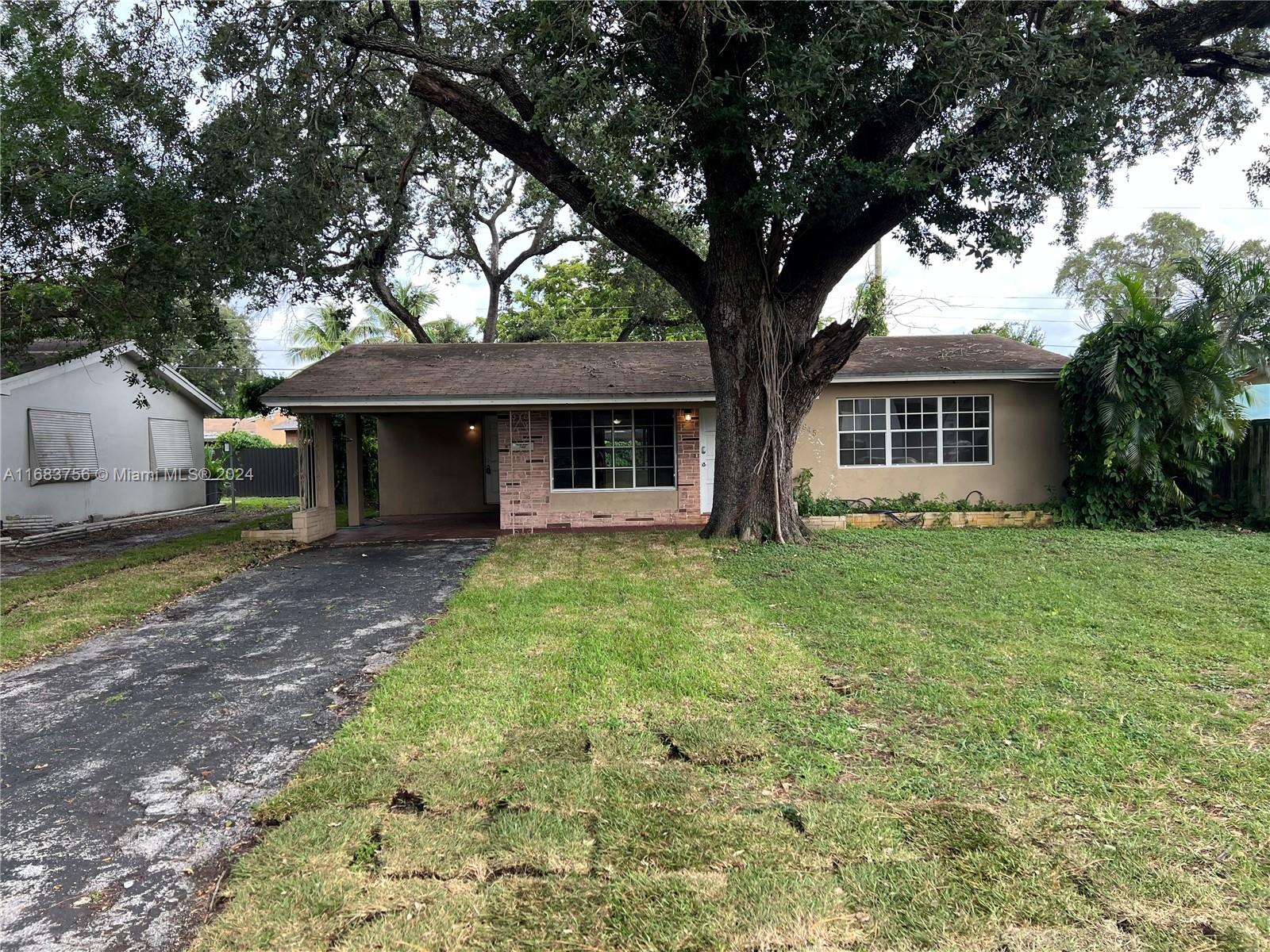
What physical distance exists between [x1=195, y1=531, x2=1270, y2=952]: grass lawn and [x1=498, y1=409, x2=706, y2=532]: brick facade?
20.3 ft

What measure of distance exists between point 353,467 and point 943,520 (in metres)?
11.0

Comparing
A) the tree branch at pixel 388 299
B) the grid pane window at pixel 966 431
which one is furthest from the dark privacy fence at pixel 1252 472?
the tree branch at pixel 388 299

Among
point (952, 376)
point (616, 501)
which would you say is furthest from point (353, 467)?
point (952, 376)

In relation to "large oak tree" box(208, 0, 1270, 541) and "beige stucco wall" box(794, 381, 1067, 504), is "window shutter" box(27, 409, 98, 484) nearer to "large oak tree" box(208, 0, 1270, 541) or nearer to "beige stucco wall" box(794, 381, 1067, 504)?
"large oak tree" box(208, 0, 1270, 541)

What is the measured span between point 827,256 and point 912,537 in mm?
4124

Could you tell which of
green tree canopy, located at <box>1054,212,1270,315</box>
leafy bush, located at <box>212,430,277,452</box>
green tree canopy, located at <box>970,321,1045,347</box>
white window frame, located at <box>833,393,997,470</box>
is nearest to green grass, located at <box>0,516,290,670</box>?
white window frame, located at <box>833,393,997,470</box>

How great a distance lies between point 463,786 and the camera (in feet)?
10.2

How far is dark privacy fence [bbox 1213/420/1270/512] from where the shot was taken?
35.1 ft

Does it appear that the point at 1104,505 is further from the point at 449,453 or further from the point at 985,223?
the point at 449,453

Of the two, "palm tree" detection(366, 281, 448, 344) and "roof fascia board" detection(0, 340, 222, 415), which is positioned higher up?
"palm tree" detection(366, 281, 448, 344)

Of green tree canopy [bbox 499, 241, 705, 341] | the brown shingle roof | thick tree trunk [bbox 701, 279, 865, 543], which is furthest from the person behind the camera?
green tree canopy [bbox 499, 241, 705, 341]

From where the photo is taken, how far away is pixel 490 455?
15.6 m

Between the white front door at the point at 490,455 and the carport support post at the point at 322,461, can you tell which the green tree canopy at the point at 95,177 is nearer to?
the carport support post at the point at 322,461

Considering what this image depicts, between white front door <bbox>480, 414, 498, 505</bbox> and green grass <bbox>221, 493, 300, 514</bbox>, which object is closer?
white front door <bbox>480, 414, 498, 505</bbox>
